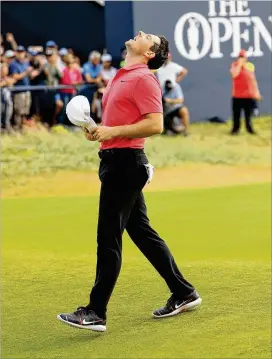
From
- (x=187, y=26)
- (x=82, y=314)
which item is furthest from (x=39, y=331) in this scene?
(x=187, y=26)

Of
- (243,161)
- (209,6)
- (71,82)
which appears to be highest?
(209,6)

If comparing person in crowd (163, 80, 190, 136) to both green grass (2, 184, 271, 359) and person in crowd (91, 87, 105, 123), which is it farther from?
green grass (2, 184, 271, 359)

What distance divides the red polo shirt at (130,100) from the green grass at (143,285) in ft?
3.63

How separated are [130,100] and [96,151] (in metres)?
11.9

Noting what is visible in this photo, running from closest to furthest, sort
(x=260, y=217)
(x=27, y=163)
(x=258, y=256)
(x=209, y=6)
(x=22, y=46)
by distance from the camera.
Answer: (x=258, y=256), (x=260, y=217), (x=27, y=163), (x=22, y=46), (x=209, y=6)

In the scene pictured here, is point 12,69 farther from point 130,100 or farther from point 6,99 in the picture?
point 130,100

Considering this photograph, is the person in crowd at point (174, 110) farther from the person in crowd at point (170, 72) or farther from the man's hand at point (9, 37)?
the man's hand at point (9, 37)

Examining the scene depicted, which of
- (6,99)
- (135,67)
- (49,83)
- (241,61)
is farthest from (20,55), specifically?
(135,67)

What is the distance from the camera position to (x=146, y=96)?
6.05 m

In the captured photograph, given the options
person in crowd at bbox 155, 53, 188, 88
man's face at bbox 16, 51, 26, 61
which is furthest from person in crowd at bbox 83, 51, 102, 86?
man's face at bbox 16, 51, 26, 61

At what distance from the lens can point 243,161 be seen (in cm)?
1872

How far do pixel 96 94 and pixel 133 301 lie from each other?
1301 centimetres

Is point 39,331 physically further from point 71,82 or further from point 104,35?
point 104,35

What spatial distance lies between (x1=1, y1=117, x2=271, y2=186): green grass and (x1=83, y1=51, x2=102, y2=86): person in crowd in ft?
3.58
